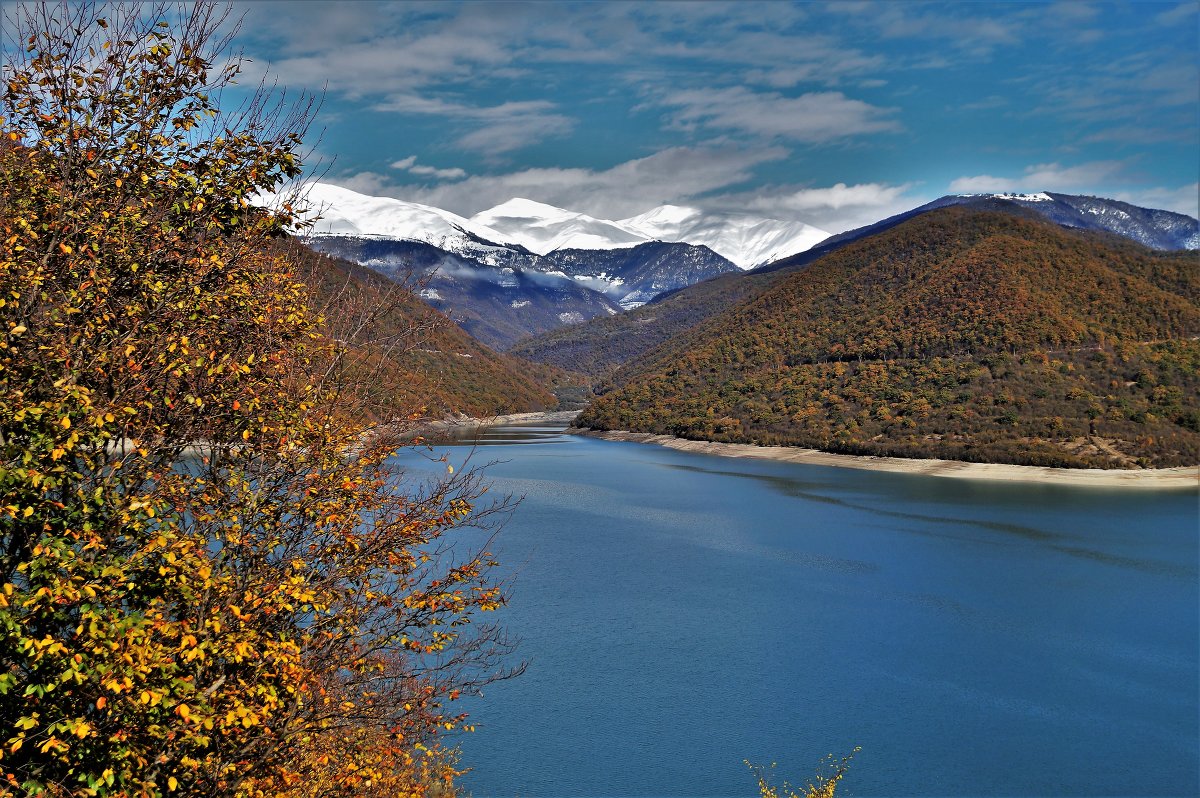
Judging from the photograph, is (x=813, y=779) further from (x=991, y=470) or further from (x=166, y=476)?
(x=991, y=470)

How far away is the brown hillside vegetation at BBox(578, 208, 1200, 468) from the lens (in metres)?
80.8

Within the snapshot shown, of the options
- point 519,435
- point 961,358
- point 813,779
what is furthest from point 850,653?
point 519,435

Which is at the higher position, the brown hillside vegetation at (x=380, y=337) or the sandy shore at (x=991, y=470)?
the brown hillside vegetation at (x=380, y=337)

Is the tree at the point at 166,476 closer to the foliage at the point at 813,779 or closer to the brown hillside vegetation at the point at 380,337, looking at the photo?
the brown hillside vegetation at the point at 380,337

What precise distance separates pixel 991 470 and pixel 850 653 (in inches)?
2101

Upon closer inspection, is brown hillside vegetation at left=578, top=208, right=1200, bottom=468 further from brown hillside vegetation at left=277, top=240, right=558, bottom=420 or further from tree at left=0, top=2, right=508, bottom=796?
tree at left=0, top=2, right=508, bottom=796

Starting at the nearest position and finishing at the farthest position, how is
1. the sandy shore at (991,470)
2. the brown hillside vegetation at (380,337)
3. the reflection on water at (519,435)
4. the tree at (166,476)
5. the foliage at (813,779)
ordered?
the tree at (166,476), the brown hillside vegetation at (380,337), the foliage at (813,779), the sandy shore at (991,470), the reflection on water at (519,435)

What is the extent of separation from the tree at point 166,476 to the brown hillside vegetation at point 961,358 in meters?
77.2

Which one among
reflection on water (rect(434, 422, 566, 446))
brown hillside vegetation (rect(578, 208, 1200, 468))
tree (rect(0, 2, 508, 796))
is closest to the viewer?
tree (rect(0, 2, 508, 796))

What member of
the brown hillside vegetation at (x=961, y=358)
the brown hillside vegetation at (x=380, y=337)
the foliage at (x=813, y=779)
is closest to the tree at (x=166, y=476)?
the brown hillside vegetation at (x=380, y=337)

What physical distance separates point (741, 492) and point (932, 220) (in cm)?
9524

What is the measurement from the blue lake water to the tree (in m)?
8.53

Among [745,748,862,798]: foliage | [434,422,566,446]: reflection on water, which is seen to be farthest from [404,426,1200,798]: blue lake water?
[434,422,566,446]: reflection on water

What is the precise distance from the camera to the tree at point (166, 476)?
6273 millimetres
